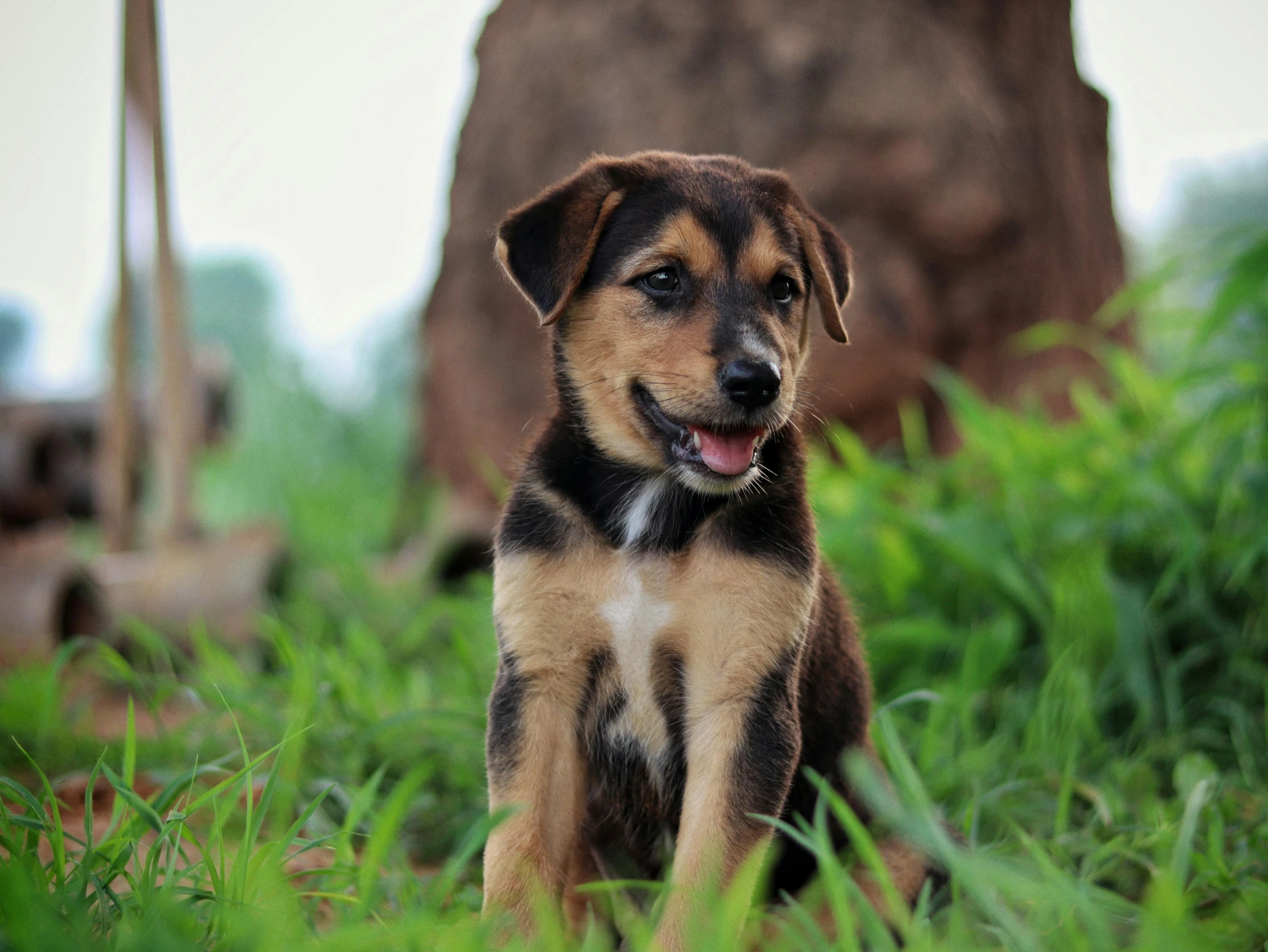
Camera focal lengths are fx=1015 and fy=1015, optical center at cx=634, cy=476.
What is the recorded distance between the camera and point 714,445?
7.56 ft

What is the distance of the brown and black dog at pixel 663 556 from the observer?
219 centimetres

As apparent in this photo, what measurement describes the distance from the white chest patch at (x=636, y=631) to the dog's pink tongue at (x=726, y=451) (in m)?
0.29

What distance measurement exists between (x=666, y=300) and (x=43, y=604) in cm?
380

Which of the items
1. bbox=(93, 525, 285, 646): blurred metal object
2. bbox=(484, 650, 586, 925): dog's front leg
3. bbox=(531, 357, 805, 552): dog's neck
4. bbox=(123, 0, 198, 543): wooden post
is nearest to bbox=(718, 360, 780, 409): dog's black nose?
bbox=(531, 357, 805, 552): dog's neck

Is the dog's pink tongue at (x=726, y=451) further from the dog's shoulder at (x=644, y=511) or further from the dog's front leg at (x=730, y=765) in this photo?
the dog's front leg at (x=730, y=765)

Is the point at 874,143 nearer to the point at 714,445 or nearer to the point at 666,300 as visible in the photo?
the point at 666,300

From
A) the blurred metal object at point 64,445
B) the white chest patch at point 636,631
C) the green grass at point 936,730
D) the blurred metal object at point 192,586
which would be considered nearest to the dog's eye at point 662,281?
the white chest patch at point 636,631

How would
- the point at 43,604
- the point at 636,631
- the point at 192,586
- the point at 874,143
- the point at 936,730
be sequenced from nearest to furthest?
the point at 636,631, the point at 936,730, the point at 43,604, the point at 192,586, the point at 874,143

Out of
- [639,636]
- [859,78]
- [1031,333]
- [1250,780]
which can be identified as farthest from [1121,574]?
[859,78]

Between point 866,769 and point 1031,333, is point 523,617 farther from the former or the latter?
point 1031,333

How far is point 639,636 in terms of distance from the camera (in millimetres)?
2264

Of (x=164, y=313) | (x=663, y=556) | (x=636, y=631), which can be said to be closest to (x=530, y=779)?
(x=636, y=631)

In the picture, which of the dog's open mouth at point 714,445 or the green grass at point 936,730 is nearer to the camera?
the green grass at point 936,730

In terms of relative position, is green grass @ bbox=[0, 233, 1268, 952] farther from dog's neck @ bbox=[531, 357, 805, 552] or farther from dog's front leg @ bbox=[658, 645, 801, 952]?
dog's neck @ bbox=[531, 357, 805, 552]
